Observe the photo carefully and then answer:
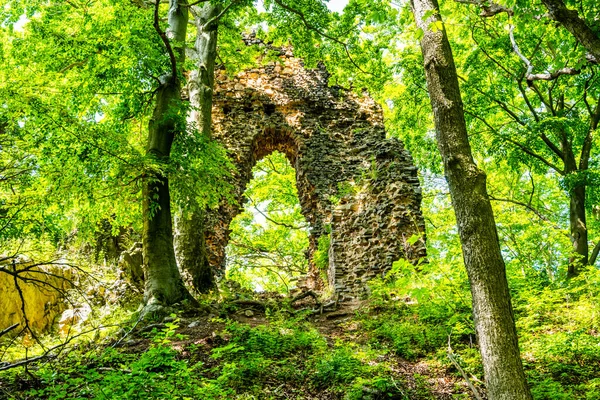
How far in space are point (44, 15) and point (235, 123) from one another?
5.60 metres

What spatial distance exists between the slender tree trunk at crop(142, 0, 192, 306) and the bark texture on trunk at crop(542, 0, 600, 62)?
4.59m

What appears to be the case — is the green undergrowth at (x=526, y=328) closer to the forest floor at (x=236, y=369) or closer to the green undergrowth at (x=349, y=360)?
the green undergrowth at (x=349, y=360)

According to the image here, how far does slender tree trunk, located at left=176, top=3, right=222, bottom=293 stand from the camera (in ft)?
24.1

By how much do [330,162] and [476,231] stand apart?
27.9ft

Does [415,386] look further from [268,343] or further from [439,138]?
[439,138]

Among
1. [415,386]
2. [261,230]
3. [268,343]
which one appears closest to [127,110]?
[268,343]

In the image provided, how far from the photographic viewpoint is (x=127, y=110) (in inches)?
263

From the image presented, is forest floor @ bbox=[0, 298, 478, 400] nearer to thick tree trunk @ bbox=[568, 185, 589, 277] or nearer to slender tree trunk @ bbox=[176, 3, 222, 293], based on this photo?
slender tree trunk @ bbox=[176, 3, 222, 293]

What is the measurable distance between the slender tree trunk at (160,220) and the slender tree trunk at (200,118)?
516 mm

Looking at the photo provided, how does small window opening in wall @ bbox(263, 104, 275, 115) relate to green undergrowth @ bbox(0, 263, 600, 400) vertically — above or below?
above

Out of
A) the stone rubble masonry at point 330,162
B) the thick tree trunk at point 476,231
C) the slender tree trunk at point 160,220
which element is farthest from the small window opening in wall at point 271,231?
the thick tree trunk at point 476,231

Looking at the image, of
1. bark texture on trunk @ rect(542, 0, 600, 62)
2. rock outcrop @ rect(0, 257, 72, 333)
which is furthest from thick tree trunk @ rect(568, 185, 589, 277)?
rock outcrop @ rect(0, 257, 72, 333)

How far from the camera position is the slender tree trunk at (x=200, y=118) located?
24.1ft

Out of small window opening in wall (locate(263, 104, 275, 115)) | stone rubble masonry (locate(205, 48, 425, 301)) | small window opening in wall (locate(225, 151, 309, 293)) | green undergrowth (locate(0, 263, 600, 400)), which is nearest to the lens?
green undergrowth (locate(0, 263, 600, 400))
